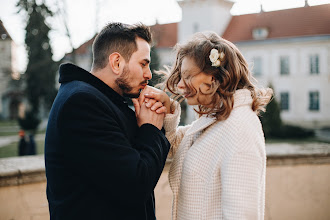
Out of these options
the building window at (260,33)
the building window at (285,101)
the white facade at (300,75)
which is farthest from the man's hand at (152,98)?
the building window at (260,33)

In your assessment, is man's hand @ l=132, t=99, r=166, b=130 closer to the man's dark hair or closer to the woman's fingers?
the woman's fingers

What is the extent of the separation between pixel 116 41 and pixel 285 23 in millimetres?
32491

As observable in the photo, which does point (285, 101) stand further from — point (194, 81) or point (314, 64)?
point (194, 81)

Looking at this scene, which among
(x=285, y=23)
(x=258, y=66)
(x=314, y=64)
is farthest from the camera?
(x=285, y=23)

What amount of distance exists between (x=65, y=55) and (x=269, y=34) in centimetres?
2116

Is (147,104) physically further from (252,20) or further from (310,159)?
(252,20)

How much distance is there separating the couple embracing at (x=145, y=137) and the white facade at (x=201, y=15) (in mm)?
28554

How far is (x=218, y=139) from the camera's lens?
1.83 metres

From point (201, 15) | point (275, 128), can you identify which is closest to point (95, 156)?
point (275, 128)

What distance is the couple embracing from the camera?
5.09 feet

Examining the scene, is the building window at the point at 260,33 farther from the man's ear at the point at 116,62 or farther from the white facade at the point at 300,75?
the man's ear at the point at 116,62

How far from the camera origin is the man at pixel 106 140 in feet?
5.02

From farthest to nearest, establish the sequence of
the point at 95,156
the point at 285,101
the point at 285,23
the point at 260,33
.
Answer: the point at 260,33
the point at 285,23
the point at 285,101
the point at 95,156

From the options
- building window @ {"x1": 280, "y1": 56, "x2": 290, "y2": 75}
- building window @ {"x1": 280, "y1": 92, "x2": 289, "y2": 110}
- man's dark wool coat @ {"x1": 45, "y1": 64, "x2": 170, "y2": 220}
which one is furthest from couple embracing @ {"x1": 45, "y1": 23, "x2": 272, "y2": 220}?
building window @ {"x1": 280, "y1": 56, "x2": 290, "y2": 75}
